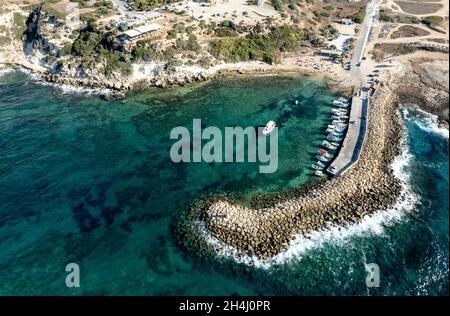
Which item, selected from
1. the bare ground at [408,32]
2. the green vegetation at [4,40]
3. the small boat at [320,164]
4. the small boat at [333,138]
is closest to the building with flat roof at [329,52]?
the bare ground at [408,32]

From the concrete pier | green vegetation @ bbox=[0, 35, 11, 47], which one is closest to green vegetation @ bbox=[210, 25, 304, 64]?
the concrete pier

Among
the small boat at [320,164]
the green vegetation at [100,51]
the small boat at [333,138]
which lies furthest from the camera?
the green vegetation at [100,51]

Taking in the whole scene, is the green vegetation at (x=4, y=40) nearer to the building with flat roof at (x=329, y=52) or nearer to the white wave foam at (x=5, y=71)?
the white wave foam at (x=5, y=71)

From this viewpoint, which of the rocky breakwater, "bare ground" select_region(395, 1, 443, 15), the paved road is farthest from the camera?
"bare ground" select_region(395, 1, 443, 15)

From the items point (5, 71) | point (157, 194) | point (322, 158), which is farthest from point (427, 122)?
point (5, 71)

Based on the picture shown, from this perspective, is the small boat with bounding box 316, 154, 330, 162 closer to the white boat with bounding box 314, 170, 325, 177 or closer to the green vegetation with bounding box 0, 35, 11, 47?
the white boat with bounding box 314, 170, 325, 177
